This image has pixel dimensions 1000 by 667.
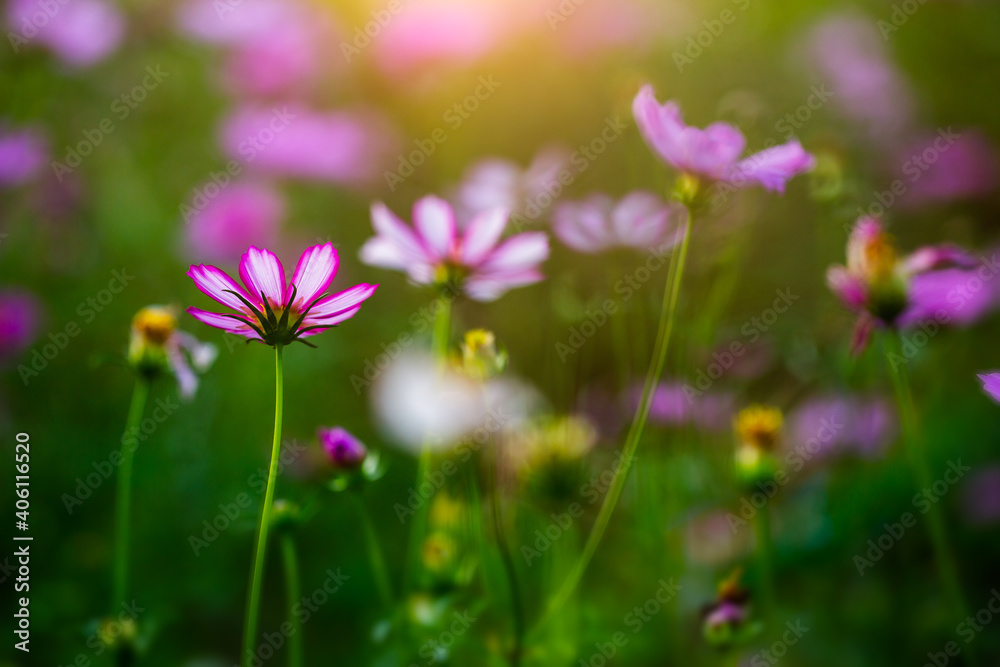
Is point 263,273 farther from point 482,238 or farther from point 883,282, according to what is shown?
point 883,282

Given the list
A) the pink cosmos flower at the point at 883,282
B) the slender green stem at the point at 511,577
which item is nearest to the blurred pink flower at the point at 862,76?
the pink cosmos flower at the point at 883,282

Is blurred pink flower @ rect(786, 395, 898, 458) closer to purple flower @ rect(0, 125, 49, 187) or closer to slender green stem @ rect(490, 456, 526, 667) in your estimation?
slender green stem @ rect(490, 456, 526, 667)

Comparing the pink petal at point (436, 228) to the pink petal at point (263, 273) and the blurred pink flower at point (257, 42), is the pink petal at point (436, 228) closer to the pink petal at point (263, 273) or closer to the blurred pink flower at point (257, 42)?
the pink petal at point (263, 273)

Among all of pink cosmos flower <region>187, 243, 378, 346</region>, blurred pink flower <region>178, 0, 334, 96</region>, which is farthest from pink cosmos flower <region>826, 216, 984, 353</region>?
blurred pink flower <region>178, 0, 334, 96</region>

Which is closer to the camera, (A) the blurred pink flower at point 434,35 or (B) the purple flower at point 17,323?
(B) the purple flower at point 17,323

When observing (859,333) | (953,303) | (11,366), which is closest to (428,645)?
(859,333)

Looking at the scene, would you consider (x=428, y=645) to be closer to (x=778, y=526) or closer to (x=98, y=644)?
(x=98, y=644)
